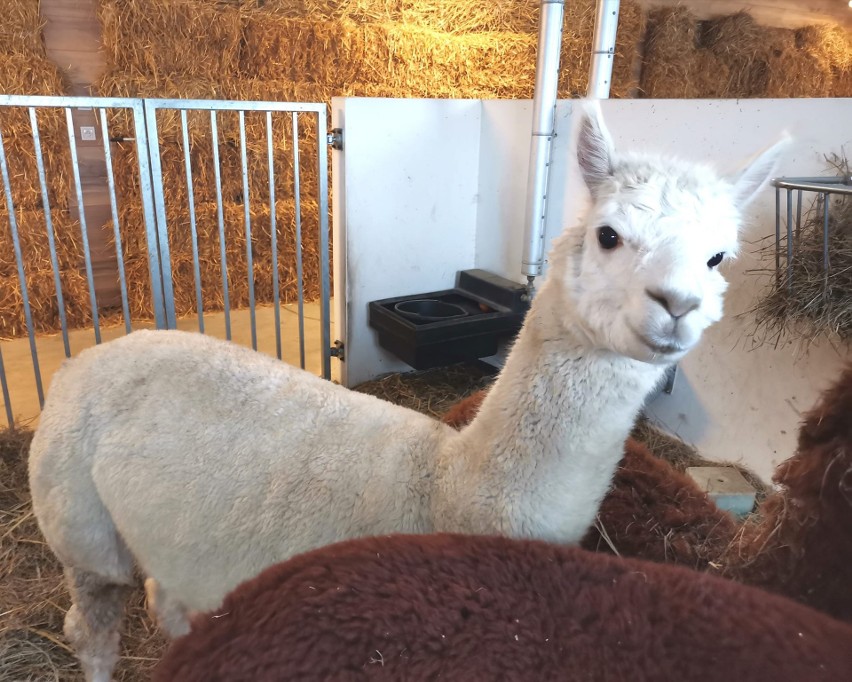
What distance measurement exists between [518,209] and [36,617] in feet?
10.1

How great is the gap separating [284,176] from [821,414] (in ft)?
18.4

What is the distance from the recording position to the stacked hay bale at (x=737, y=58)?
6246mm

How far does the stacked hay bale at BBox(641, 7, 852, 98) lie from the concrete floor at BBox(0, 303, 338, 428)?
4.22 metres

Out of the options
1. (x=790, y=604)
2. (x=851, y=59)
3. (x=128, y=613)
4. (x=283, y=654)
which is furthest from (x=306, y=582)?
(x=851, y=59)

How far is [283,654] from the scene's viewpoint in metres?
0.81

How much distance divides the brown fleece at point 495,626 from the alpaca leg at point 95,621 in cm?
104

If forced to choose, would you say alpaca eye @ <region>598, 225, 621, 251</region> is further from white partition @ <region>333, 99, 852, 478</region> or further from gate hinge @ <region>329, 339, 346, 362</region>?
gate hinge @ <region>329, 339, 346, 362</region>

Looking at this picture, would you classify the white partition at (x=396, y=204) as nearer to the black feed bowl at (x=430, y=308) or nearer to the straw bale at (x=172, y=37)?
the black feed bowl at (x=430, y=308)

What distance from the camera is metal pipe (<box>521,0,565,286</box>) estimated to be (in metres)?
3.23

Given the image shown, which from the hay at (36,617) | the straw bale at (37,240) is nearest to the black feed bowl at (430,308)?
the hay at (36,617)

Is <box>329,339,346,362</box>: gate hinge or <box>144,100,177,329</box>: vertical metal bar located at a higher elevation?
<box>144,100,177,329</box>: vertical metal bar

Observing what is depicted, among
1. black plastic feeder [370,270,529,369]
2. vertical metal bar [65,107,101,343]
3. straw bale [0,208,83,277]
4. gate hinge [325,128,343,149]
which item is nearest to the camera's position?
vertical metal bar [65,107,101,343]

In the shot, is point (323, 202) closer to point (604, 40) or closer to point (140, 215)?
point (604, 40)

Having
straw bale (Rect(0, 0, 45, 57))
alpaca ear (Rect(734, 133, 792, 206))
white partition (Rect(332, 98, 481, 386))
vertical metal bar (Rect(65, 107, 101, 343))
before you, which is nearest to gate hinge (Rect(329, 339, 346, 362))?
white partition (Rect(332, 98, 481, 386))
